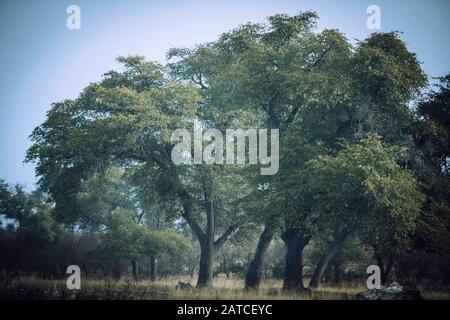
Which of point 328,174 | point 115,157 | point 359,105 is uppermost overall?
point 359,105

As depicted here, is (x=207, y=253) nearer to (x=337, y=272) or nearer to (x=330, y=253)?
(x=330, y=253)

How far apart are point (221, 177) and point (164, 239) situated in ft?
38.1

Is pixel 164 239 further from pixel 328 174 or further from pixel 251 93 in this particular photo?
pixel 328 174

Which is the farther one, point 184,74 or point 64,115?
point 184,74

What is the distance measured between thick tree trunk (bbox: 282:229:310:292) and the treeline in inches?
2.5

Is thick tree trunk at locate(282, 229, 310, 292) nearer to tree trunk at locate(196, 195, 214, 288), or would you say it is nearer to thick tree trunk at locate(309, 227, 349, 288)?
thick tree trunk at locate(309, 227, 349, 288)

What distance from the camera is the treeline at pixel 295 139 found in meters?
14.6

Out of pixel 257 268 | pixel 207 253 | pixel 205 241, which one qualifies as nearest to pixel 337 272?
pixel 257 268

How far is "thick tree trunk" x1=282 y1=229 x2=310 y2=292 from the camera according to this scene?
18969 mm

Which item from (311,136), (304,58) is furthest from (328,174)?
(304,58)

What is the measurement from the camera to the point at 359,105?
17.4m

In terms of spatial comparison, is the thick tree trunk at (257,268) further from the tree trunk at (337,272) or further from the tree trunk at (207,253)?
the tree trunk at (337,272)

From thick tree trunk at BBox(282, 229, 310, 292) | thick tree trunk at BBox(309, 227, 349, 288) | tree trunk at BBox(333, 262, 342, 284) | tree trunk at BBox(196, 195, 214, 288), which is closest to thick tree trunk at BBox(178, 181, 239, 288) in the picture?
tree trunk at BBox(196, 195, 214, 288)

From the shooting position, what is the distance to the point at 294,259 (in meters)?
19.7
